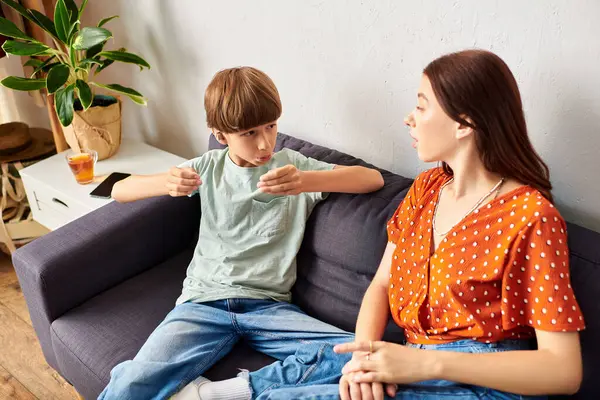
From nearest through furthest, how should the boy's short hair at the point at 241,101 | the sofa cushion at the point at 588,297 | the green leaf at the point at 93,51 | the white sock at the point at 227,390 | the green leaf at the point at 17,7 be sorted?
the sofa cushion at the point at 588,297 → the white sock at the point at 227,390 → the boy's short hair at the point at 241,101 → the green leaf at the point at 17,7 → the green leaf at the point at 93,51

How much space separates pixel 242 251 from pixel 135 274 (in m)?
0.44

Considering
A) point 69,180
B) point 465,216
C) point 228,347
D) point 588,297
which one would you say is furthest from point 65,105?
point 588,297

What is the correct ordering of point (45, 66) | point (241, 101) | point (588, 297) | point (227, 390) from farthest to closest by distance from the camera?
point (45, 66), point (241, 101), point (227, 390), point (588, 297)

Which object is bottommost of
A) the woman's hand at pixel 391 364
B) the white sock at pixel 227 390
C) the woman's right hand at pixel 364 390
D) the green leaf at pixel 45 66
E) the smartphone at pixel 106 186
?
the white sock at pixel 227 390

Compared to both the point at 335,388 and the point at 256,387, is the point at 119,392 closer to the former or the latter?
the point at 256,387

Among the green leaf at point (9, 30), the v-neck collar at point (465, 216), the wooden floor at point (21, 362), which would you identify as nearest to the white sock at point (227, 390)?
the v-neck collar at point (465, 216)

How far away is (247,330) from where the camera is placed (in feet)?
4.86

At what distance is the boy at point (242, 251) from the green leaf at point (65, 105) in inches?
17.8

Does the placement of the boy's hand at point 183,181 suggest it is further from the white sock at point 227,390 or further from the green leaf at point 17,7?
the green leaf at point 17,7

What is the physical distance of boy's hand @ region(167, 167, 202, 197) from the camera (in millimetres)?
1521

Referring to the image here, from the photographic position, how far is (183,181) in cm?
152

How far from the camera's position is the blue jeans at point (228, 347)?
1291mm

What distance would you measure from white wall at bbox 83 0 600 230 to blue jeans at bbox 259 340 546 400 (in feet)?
1.44

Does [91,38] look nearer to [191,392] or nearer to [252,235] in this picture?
[252,235]
